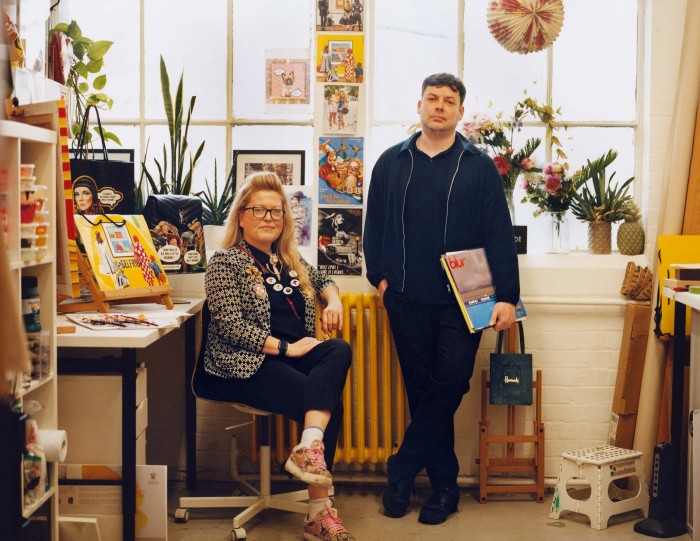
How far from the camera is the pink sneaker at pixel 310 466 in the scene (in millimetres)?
2939

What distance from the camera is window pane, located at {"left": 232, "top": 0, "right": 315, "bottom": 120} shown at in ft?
13.4

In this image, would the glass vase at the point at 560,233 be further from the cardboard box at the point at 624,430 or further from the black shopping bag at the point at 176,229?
the black shopping bag at the point at 176,229

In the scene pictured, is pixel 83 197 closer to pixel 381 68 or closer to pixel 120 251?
pixel 120 251

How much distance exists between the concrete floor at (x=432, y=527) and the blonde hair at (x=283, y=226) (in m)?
0.90

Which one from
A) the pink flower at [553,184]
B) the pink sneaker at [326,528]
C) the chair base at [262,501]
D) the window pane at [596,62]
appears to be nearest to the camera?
the pink sneaker at [326,528]

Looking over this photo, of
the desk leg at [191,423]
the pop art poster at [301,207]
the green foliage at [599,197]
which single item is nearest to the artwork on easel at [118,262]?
the desk leg at [191,423]

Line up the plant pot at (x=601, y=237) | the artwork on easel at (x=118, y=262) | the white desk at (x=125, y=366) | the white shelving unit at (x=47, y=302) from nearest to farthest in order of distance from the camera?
the white shelving unit at (x=47, y=302)
the white desk at (x=125, y=366)
the artwork on easel at (x=118, y=262)
the plant pot at (x=601, y=237)

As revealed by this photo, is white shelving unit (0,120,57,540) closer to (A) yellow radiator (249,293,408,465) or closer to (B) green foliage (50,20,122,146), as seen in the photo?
(B) green foliage (50,20,122,146)

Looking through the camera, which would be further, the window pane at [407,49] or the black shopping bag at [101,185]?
the window pane at [407,49]

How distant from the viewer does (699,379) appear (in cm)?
326

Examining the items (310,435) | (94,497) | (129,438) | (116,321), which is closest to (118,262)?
(116,321)

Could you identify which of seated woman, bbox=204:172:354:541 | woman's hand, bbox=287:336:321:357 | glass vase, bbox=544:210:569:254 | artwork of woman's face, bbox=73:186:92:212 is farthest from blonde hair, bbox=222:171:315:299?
glass vase, bbox=544:210:569:254

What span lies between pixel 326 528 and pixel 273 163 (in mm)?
1725

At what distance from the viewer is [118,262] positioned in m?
3.29
